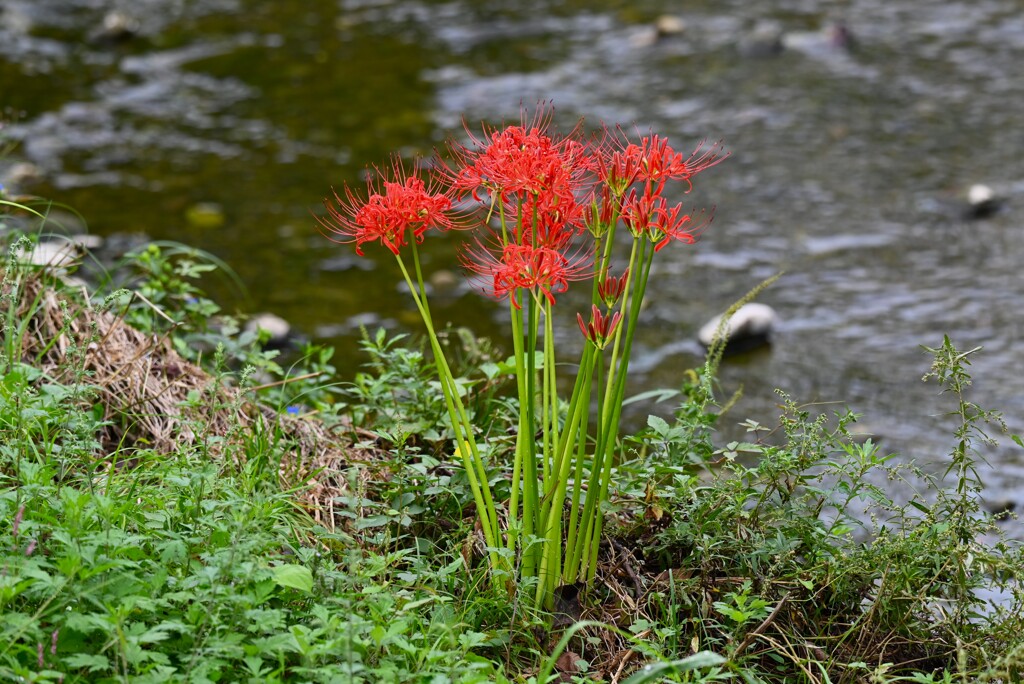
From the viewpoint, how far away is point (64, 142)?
6.54m

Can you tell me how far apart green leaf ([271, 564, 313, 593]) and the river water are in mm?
2460

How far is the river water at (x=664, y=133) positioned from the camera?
4.75 metres

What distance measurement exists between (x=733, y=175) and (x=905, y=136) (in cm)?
113

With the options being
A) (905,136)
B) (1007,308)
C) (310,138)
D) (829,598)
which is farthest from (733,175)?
(829,598)

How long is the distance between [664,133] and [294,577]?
5018 mm

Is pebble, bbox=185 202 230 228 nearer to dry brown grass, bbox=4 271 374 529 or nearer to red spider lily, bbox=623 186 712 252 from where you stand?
dry brown grass, bbox=4 271 374 529

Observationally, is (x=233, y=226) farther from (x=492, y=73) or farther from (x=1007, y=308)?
(x=1007, y=308)

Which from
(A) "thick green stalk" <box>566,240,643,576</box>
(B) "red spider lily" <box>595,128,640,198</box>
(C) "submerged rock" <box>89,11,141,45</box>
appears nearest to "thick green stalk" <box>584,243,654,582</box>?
(A) "thick green stalk" <box>566,240,643,576</box>

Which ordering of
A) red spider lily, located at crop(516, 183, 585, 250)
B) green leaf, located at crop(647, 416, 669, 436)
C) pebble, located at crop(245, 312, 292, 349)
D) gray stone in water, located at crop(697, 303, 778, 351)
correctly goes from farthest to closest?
1. gray stone in water, located at crop(697, 303, 778, 351)
2. pebble, located at crop(245, 312, 292, 349)
3. green leaf, located at crop(647, 416, 669, 436)
4. red spider lily, located at crop(516, 183, 585, 250)

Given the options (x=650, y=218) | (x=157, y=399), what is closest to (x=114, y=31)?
(x=157, y=399)

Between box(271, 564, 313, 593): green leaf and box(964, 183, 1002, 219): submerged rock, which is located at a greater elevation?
box(271, 564, 313, 593): green leaf

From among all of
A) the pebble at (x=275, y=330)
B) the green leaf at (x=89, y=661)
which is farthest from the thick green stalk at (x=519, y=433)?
the pebble at (x=275, y=330)

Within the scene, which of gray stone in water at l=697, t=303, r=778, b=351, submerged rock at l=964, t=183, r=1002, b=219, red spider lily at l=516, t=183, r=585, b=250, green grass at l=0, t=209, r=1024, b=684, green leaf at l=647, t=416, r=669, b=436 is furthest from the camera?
submerged rock at l=964, t=183, r=1002, b=219

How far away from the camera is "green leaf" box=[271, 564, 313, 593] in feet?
6.43
